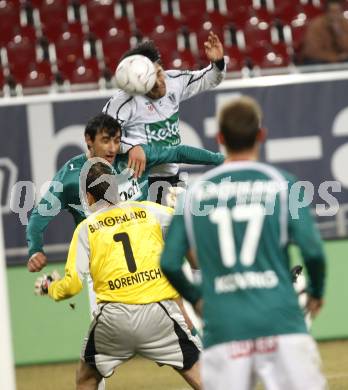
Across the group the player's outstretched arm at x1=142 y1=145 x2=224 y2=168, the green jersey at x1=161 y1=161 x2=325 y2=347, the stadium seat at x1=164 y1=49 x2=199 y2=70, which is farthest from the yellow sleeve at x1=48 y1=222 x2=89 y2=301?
the stadium seat at x1=164 y1=49 x2=199 y2=70

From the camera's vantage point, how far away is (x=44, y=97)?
34.8 feet

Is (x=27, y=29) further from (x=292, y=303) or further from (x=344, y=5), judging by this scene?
(x=292, y=303)

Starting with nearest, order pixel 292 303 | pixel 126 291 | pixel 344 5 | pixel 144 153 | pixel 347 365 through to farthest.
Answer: pixel 292 303, pixel 126 291, pixel 144 153, pixel 347 365, pixel 344 5

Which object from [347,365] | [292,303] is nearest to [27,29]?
[347,365]

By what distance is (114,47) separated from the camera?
1268 centimetres

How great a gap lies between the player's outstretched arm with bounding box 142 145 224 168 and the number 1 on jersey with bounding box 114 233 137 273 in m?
1.40

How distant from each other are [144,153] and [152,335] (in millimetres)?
1547

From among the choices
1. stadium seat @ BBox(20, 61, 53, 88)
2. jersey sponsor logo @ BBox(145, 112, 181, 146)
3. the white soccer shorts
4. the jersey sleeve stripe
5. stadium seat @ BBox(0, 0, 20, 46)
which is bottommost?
the white soccer shorts

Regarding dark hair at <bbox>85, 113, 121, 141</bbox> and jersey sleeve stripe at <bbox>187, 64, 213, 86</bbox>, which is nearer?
dark hair at <bbox>85, 113, 121, 141</bbox>

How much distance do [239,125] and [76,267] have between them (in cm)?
189

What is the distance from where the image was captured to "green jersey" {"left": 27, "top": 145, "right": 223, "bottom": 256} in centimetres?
739

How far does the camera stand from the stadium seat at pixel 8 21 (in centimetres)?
1302

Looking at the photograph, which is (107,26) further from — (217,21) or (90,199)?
(90,199)

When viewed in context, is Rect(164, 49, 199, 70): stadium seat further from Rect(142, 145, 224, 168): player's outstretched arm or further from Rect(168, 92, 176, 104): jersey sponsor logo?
Rect(142, 145, 224, 168): player's outstretched arm
